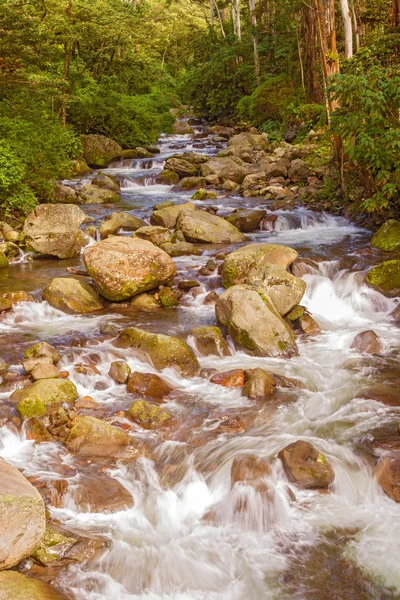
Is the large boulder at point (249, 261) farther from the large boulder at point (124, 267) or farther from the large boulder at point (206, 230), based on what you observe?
the large boulder at point (206, 230)

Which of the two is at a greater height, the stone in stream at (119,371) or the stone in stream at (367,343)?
the stone in stream at (119,371)

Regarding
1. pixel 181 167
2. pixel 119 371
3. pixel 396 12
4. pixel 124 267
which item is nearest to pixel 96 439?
pixel 119 371

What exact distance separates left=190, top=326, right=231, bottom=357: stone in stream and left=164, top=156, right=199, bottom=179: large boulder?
1267 cm

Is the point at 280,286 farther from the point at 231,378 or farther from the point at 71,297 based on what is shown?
the point at 71,297

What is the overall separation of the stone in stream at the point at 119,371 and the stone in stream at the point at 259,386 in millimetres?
1537

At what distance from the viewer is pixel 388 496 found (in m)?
5.42

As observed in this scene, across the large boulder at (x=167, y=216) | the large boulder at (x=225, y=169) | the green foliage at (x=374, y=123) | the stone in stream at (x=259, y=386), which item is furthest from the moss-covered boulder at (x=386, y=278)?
the large boulder at (x=225, y=169)

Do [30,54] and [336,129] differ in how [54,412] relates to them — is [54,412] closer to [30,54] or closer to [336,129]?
[336,129]

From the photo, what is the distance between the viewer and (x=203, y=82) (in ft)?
113

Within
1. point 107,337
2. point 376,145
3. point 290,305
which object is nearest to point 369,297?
point 290,305

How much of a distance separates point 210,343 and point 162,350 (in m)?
0.80

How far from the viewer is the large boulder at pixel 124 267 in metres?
9.61

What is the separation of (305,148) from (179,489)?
58.5 feet

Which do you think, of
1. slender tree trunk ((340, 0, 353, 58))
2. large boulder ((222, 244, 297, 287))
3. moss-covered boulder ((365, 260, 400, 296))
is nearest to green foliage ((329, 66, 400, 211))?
moss-covered boulder ((365, 260, 400, 296))
